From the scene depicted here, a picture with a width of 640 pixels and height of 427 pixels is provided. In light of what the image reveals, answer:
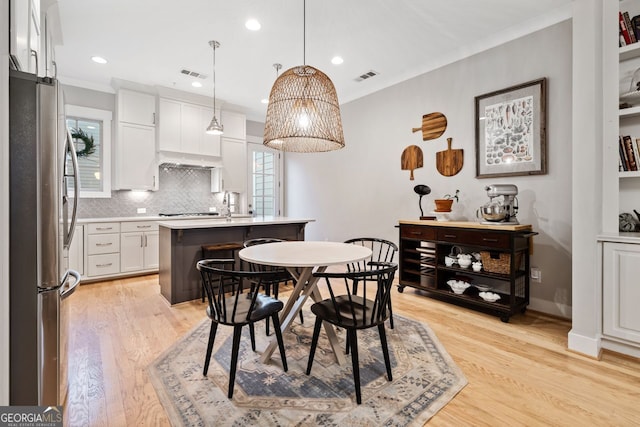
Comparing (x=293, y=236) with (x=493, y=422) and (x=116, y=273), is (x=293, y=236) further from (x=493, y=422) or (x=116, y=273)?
(x=493, y=422)

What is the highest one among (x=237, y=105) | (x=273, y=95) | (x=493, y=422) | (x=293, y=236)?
(x=237, y=105)

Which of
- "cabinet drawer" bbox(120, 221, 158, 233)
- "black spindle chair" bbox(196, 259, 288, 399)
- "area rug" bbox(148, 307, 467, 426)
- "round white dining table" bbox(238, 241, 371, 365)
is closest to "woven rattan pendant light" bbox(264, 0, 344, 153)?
"round white dining table" bbox(238, 241, 371, 365)

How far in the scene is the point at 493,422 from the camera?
158 cm

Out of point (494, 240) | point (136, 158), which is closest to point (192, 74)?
point (136, 158)

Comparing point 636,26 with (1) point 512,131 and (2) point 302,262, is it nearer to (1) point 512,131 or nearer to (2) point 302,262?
(1) point 512,131

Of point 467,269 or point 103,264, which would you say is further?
point 103,264

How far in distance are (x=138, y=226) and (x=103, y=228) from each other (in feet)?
1.43

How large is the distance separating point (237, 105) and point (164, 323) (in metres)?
4.23

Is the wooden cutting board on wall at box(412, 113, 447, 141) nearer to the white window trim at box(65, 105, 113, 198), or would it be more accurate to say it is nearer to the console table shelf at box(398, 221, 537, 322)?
the console table shelf at box(398, 221, 537, 322)

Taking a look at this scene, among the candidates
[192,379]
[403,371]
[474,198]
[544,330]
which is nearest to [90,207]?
[192,379]

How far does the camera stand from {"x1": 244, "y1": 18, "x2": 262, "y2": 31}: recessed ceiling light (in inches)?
120

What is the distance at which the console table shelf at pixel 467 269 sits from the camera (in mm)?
2873

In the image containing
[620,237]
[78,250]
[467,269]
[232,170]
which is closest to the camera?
[620,237]

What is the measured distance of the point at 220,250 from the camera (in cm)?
365
